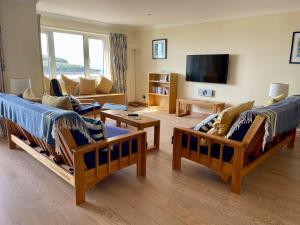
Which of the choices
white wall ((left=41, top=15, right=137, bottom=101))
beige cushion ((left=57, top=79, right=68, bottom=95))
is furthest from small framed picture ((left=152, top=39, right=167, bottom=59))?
beige cushion ((left=57, top=79, right=68, bottom=95))

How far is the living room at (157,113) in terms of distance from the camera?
1.96 meters

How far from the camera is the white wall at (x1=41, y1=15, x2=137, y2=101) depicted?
5.06 meters

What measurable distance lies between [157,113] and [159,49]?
185 cm

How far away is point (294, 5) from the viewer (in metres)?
3.89

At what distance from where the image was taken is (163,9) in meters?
4.31

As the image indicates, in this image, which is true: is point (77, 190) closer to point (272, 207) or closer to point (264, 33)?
point (272, 207)

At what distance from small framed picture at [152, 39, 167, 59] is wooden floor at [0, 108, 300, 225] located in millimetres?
4061

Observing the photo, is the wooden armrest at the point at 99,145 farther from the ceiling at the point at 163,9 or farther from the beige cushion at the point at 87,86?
the beige cushion at the point at 87,86

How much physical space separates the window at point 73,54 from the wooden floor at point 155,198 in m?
3.14

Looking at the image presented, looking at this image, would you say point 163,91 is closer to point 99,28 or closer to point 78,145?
point 99,28

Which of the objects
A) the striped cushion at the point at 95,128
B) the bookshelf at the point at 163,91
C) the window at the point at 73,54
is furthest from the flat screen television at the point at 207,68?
the striped cushion at the point at 95,128

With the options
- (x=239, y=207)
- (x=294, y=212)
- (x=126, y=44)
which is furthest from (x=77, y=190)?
(x=126, y=44)

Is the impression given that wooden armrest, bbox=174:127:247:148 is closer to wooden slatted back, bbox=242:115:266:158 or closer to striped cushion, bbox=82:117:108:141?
wooden slatted back, bbox=242:115:266:158

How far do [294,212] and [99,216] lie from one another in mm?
1668
